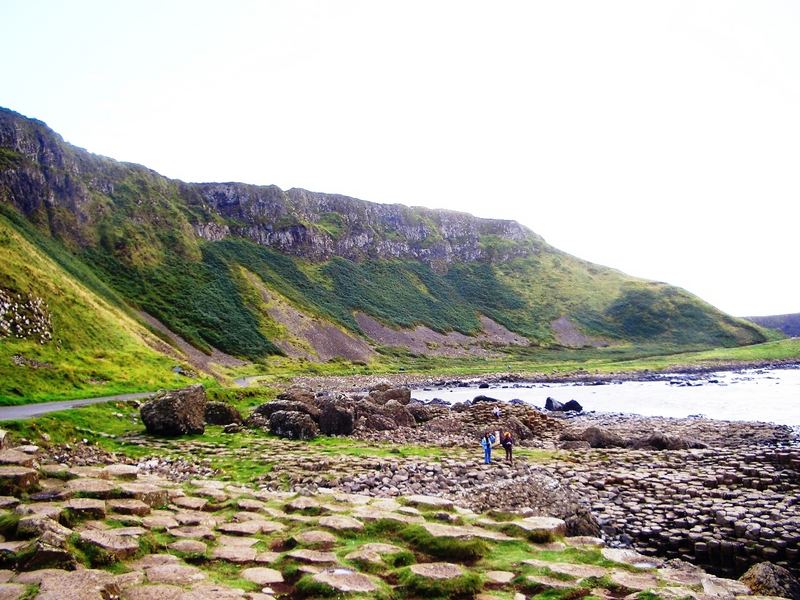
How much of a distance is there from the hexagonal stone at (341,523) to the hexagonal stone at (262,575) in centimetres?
202

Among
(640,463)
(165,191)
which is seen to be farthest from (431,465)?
(165,191)

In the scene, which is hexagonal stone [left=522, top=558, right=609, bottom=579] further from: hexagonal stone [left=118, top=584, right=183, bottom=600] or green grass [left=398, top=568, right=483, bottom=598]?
hexagonal stone [left=118, top=584, right=183, bottom=600]

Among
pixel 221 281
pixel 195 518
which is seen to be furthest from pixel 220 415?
pixel 221 281

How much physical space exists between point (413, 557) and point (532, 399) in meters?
54.7

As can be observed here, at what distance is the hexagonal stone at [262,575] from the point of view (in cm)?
789

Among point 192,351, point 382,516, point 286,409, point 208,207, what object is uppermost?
point 208,207

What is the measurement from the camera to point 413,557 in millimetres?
9016

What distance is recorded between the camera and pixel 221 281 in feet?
411

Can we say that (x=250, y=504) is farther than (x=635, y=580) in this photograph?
Yes

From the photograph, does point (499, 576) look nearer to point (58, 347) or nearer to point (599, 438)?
point (599, 438)

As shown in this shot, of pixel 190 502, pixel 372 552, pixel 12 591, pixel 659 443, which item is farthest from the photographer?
pixel 659 443

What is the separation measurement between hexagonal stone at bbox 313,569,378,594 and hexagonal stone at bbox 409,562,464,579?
758mm

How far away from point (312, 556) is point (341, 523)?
1700mm

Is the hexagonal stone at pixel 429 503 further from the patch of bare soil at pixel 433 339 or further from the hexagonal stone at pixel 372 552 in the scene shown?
the patch of bare soil at pixel 433 339
